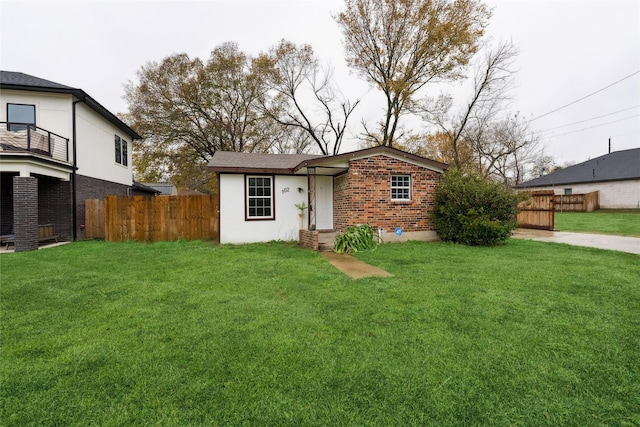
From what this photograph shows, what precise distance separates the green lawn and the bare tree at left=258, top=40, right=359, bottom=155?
2055 cm

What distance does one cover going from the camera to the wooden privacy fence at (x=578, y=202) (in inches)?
954

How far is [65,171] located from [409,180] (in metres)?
13.1

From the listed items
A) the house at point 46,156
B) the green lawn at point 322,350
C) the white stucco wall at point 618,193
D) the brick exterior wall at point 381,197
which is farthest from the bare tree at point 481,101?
the house at point 46,156

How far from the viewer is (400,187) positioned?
10.6 metres

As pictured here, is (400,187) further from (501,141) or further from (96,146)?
Result: (501,141)

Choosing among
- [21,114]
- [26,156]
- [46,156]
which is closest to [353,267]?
[26,156]

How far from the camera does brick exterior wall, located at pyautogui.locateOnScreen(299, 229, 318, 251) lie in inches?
362

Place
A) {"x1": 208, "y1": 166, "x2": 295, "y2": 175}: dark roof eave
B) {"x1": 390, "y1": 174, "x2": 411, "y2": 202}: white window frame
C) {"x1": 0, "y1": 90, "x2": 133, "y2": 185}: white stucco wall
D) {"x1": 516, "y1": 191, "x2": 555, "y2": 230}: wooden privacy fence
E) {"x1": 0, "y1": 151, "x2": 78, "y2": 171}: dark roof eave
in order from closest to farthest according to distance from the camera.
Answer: {"x1": 0, "y1": 151, "x2": 78, "y2": 171}: dark roof eave < {"x1": 208, "y1": 166, "x2": 295, "y2": 175}: dark roof eave < {"x1": 390, "y1": 174, "x2": 411, "y2": 202}: white window frame < {"x1": 0, "y1": 90, "x2": 133, "y2": 185}: white stucco wall < {"x1": 516, "y1": 191, "x2": 555, "y2": 230}: wooden privacy fence

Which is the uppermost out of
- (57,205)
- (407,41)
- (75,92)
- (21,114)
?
(407,41)

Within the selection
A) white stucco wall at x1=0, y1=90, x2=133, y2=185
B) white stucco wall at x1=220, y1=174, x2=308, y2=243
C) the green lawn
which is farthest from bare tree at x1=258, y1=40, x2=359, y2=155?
the green lawn

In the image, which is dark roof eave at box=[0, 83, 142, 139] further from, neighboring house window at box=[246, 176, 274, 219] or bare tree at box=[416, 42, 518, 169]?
bare tree at box=[416, 42, 518, 169]

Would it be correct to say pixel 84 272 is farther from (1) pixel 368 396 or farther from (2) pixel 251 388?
(1) pixel 368 396

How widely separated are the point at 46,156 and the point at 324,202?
395 inches

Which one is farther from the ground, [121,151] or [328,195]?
[121,151]
